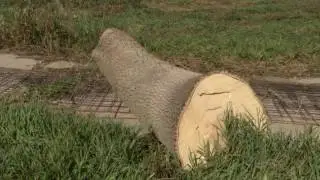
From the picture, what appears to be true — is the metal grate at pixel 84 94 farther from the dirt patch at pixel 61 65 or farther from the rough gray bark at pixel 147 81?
the rough gray bark at pixel 147 81

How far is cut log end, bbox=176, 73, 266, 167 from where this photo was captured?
14.2 feet

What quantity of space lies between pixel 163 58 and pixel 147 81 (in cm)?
384

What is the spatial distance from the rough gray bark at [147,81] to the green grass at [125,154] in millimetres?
251

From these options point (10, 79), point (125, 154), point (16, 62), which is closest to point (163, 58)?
point (16, 62)

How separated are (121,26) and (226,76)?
22.8 feet

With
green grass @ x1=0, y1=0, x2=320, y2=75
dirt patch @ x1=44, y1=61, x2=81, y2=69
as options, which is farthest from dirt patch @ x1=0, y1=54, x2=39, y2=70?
green grass @ x1=0, y1=0, x2=320, y2=75

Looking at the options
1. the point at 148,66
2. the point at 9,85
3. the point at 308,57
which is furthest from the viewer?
the point at 308,57

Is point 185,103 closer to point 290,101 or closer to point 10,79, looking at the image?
point 290,101

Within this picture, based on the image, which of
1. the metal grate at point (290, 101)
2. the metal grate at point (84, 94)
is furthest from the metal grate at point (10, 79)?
the metal grate at point (290, 101)

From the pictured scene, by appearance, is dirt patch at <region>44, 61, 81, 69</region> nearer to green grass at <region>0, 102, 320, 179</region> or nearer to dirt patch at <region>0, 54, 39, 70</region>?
dirt patch at <region>0, 54, 39, 70</region>

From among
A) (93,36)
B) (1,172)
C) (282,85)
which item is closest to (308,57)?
(282,85)

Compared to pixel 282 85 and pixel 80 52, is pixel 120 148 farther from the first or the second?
pixel 80 52

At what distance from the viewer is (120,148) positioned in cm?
426

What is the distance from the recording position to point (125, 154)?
4.21 meters
